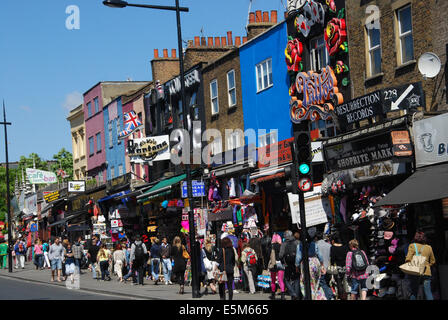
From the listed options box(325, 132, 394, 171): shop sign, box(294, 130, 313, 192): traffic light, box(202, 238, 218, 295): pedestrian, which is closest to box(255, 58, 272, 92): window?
box(325, 132, 394, 171): shop sign

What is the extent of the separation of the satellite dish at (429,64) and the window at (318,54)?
22.3 feet

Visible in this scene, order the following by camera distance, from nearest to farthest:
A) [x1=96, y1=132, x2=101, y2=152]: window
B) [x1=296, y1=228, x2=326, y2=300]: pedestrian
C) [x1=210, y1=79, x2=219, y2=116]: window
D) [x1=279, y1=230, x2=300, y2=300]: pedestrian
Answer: [x1=296, y1=228, x2=326, y2=300]: pedestrian, [x1=279, y1=230, x2=300, y2=300]: pedestrian, [x1=210, y1=79, x2=219, y2=116]: window, [x1=96, y1=132, x2=101, y2=152]: window

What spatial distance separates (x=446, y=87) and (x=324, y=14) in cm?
706

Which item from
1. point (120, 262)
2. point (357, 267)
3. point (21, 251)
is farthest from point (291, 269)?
point (21, 251)

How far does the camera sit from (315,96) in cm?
2639

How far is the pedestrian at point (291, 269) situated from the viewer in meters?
19.2

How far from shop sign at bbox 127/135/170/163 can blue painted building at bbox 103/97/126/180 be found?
33.5 ft

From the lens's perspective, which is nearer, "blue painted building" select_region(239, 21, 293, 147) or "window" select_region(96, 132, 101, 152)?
"blue painted building" select_region(239, 21, 293, 147)

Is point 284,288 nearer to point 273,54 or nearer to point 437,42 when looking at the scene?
point 437,42

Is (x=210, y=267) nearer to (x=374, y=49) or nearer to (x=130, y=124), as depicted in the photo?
(x=374, y=49)

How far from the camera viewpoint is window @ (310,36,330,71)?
26867mm

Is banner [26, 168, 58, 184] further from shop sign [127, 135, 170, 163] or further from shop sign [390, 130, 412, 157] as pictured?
shop sign [390, 130, 412, 157]
